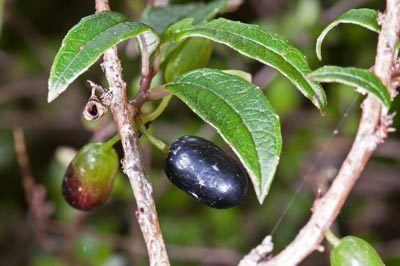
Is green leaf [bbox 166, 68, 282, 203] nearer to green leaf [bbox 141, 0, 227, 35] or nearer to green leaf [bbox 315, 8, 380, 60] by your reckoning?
green leaf [bbox 315, 8, 380, 60]

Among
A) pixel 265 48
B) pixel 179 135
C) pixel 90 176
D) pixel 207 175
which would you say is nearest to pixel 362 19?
pixel 265 48

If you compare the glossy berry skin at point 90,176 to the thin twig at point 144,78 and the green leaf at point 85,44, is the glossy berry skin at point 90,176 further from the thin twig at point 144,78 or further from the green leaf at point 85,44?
the green leaf at point 85,44

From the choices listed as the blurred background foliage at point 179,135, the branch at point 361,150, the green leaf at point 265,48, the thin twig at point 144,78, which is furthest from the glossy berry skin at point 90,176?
the blurred background foliage at point 179,135

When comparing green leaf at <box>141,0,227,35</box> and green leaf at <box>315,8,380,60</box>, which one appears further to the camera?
green leaf at <box>141,0,227,35</box>

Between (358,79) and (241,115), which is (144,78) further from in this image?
(358,79)

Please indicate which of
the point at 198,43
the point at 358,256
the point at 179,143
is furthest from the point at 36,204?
the point at 358,256

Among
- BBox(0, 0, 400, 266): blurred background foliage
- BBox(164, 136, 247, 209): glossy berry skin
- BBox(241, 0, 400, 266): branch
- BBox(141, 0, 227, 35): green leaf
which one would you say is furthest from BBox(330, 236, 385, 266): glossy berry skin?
BBox(0, 0, 400, 266): blurred background foliage

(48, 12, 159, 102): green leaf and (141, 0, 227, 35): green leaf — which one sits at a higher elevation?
(48, 12, 159, 102): green leaf

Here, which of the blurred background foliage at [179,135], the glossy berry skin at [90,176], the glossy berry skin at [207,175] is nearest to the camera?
the glossy berry skin at [207,175]
